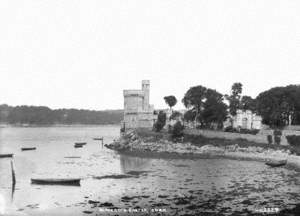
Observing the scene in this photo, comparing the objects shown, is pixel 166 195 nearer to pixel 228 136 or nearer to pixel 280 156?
pixel 280 156

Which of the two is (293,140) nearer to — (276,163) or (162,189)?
(276,163)

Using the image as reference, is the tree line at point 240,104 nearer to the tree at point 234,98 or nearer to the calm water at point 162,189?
the tree at point 234,98

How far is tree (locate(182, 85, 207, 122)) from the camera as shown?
8950cm

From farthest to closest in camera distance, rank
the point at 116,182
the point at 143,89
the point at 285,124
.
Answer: the point at 143,89 < the point at 285,124 < the point at 116,182

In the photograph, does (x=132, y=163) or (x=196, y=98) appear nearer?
(x=132, y=163)

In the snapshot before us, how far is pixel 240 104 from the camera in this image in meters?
90.7

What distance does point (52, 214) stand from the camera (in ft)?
96.4

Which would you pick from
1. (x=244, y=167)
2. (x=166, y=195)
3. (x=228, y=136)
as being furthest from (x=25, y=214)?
(x=228, y=136)

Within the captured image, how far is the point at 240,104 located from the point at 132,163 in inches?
1543

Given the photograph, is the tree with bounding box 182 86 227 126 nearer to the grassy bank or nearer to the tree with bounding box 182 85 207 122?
the tree with bounding box 182 85 207 122

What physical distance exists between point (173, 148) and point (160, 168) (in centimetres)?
2098

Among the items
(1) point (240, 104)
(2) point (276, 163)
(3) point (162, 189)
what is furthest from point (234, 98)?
(3) point (162, 189)

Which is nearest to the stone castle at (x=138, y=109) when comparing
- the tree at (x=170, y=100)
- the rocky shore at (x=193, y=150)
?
the tree at (x=170, y=100)

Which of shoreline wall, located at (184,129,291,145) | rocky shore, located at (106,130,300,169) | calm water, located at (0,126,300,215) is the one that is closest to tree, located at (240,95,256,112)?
shoreline wall, located at (184,129,291,145)
